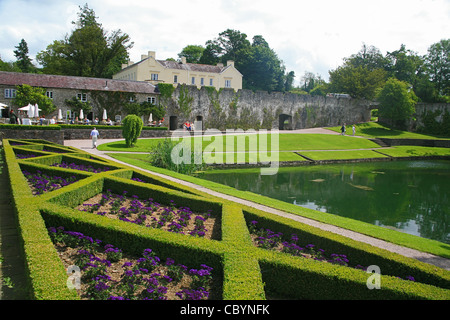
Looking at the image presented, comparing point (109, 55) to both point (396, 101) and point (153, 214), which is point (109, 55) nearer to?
point (396, 101)

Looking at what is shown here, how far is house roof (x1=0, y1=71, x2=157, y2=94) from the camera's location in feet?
105

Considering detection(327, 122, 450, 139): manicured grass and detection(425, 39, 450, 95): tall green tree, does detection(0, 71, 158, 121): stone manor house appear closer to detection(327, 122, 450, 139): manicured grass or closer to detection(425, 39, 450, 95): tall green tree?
detection(327, 122, 450, 139): manicured grass

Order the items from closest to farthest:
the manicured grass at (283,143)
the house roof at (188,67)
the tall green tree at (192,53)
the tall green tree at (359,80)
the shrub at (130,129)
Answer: the shrub at (130,129) < the manicured grass at (283,143) < the house roof at (188,67) < the tall green tree at (359,80) < the tall green tree at (192,53)

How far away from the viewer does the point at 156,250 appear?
5.73 m

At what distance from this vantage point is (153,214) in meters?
8.34

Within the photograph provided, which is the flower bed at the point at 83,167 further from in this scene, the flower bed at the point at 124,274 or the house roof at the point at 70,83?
the house roof at the point at 70,83

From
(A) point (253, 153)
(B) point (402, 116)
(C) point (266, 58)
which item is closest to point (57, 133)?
(A) point (253, 153)

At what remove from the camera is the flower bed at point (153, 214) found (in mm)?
7246

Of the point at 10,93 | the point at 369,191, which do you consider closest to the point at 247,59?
the point at 10,93

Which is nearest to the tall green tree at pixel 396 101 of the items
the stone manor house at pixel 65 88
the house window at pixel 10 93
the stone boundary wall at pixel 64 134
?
the stone manor house at pixel 65 88

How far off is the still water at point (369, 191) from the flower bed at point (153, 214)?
21.9ft

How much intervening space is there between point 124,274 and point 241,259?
1.71m
